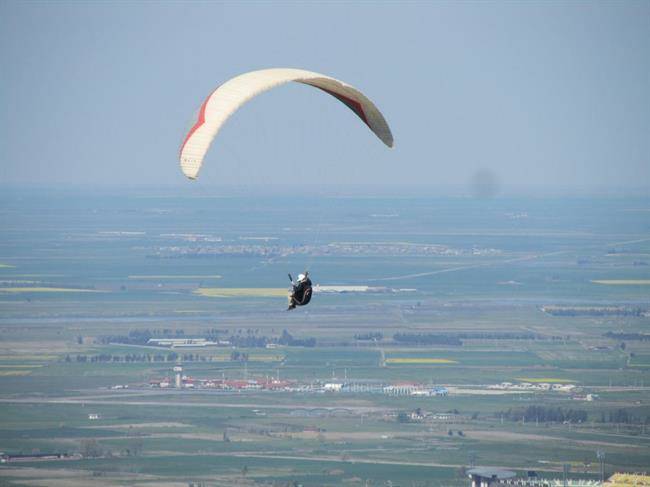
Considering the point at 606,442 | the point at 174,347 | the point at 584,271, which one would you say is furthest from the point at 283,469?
the point at 584,271

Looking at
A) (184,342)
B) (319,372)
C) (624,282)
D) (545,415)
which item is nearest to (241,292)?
(624,282)

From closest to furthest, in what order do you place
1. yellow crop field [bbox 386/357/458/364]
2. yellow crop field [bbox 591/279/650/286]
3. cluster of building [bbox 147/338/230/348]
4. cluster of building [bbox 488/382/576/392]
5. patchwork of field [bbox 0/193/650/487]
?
patchwork of field [bbox 0/193/650/487] < cluster of building [bbox 488/382/576/392] < yellow crop field [bbox 386/357/458/364] < cluster of building [bbox 147/338/230/348] < yellow crop field [bbox 591/279/650/286]

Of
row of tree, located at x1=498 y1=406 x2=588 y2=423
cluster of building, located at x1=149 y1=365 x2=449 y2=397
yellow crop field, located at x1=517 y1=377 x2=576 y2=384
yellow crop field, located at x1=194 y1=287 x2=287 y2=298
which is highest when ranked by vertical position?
yellow crop field, located at x1=194 y1=287 x2=287 y2=298

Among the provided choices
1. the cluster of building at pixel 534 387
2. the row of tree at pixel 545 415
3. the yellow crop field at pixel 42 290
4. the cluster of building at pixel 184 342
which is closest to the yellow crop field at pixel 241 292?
the yellow crop field at pixel 42 290

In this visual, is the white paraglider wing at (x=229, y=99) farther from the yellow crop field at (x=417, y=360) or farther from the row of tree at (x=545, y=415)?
the yellow crop field at (x=417, y=360)

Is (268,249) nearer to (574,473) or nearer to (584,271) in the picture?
(584,271)

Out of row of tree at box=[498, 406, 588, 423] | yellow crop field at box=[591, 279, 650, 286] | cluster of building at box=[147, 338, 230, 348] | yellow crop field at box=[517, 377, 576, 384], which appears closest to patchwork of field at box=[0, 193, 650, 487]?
row of tree at box=[498, 406, 588, 423]

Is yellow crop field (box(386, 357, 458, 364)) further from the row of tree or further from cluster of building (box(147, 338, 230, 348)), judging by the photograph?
the row of tree
